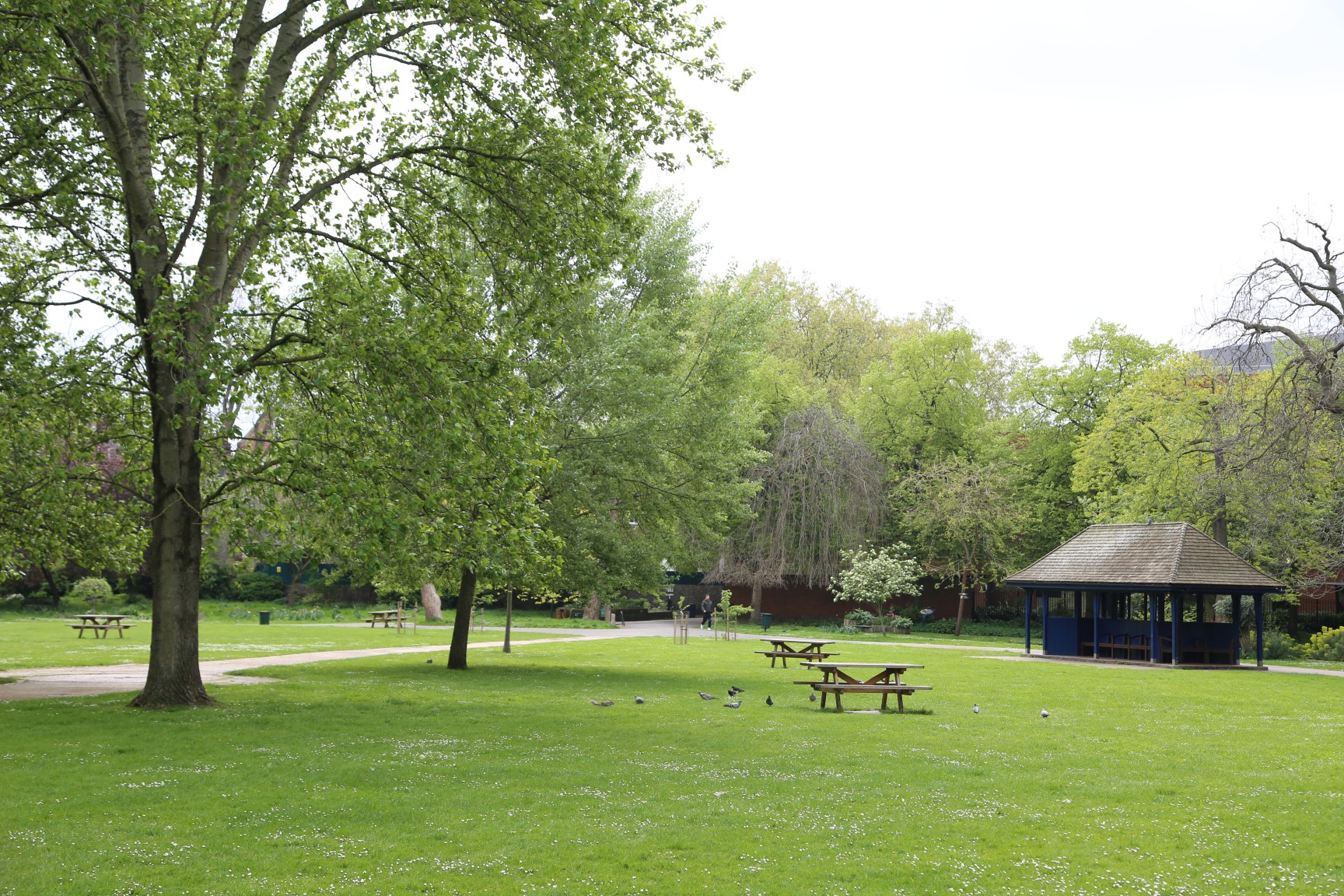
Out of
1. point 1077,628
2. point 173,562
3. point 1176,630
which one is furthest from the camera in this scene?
point 1077,628

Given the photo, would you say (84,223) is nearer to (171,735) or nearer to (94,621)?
(171,735)

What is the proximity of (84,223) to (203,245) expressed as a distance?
1615 mm

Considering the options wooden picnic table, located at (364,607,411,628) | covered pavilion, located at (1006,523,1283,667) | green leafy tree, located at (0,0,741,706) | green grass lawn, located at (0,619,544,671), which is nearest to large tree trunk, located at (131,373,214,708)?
green leafy tree, located at (0,0,741,706)

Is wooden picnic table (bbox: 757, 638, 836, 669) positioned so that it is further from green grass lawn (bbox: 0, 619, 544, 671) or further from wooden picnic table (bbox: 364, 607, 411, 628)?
wooden picnic table (bbox: 364, 607, 411, 628)

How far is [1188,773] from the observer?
1168cm

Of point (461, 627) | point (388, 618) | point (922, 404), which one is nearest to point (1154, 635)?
point (461, 627)

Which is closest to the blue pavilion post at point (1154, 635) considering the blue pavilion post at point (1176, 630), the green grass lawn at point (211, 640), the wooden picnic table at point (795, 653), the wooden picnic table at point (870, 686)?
the blue pavilion post at point (1176, 630)

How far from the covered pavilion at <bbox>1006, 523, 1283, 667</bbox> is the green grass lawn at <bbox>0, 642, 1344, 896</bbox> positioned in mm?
11289

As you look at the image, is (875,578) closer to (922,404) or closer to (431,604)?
(922,404)

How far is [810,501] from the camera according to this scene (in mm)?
43469

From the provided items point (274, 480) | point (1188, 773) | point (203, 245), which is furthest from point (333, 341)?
point (1188, 773)

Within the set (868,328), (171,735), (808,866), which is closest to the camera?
(808,866)

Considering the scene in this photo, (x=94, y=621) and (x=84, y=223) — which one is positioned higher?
(x=84, y=223)

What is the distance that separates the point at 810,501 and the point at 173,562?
30.6 metres
